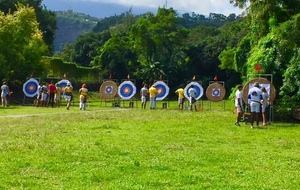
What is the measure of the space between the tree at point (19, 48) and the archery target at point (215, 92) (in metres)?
13.6

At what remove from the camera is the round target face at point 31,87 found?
37.5 m

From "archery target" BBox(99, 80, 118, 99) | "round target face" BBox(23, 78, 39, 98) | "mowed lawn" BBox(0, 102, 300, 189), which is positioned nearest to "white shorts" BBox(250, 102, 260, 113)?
"mowed lawn" BBox(0, 102, 300, 189)

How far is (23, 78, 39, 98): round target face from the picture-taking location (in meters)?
37.5

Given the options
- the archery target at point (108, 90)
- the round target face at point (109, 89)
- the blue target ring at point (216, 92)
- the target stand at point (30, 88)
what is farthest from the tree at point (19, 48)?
the blue target ring at point (216, 92)

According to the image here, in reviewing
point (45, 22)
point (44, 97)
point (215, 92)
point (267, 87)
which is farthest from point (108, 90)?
point (45, 22)

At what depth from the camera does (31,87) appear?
37.7m

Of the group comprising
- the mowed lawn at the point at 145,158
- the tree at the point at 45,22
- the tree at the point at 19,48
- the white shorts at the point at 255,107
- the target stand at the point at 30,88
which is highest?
the tree at the point at 45,22

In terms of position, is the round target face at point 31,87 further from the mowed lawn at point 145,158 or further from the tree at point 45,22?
the tree at point 45,22

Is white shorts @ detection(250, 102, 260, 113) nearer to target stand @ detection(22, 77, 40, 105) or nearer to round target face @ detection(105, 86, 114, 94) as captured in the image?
round target face @ detection(105, 86, 114, 94)

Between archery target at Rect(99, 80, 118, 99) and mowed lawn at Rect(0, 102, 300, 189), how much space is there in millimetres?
20029

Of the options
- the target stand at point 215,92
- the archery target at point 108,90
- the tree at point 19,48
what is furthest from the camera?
the tree at point 19,48

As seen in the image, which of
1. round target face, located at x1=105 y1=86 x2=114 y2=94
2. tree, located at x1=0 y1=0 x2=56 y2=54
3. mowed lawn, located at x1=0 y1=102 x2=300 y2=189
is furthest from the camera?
tree, located at x1=0 y1=0 x2=56 y2=54

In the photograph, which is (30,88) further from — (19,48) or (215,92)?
(215,92)

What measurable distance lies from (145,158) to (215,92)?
26.9 meters
